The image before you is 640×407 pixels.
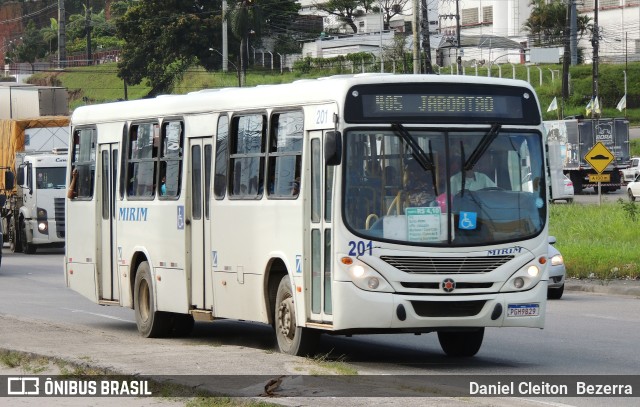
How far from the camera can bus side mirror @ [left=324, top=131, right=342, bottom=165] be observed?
1282cm

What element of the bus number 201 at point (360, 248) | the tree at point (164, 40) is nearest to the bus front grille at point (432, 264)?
the bus number 201 at point (360, 248)

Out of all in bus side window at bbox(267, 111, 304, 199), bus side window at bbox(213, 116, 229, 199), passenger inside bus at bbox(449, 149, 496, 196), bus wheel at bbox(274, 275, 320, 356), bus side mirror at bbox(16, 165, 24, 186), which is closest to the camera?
passenger inside bus at bbox(449, 149, 496, 196)

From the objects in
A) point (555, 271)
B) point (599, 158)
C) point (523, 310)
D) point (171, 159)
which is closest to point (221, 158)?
point (171, 159)

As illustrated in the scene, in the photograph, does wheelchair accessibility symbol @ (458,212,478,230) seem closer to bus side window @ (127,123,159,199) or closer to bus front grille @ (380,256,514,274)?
bus front grille @ (380,256,514,274)

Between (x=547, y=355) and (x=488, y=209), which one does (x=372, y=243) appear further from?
(x=547, y=355)

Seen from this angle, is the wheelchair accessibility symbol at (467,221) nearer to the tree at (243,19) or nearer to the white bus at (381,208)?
the white bus at (381,208)

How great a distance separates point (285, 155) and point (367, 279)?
1.93 meters

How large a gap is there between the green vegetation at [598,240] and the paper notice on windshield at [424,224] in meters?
13.9

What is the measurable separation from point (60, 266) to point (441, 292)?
72.3 ft

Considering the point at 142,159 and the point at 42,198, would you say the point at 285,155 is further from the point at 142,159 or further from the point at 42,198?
the point at 42,198

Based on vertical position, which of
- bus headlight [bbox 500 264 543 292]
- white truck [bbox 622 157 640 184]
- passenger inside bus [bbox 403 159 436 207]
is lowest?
white truck [bbox 622 157 640 184]

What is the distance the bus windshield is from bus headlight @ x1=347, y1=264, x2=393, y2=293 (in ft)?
1.05

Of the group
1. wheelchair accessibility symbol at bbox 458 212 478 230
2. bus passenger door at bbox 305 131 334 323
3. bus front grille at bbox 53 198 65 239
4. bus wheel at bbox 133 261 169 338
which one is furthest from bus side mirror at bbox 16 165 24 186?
wheelchair accessibility symbol at bbox 458 212 478 230

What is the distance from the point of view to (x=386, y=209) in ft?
42.8
